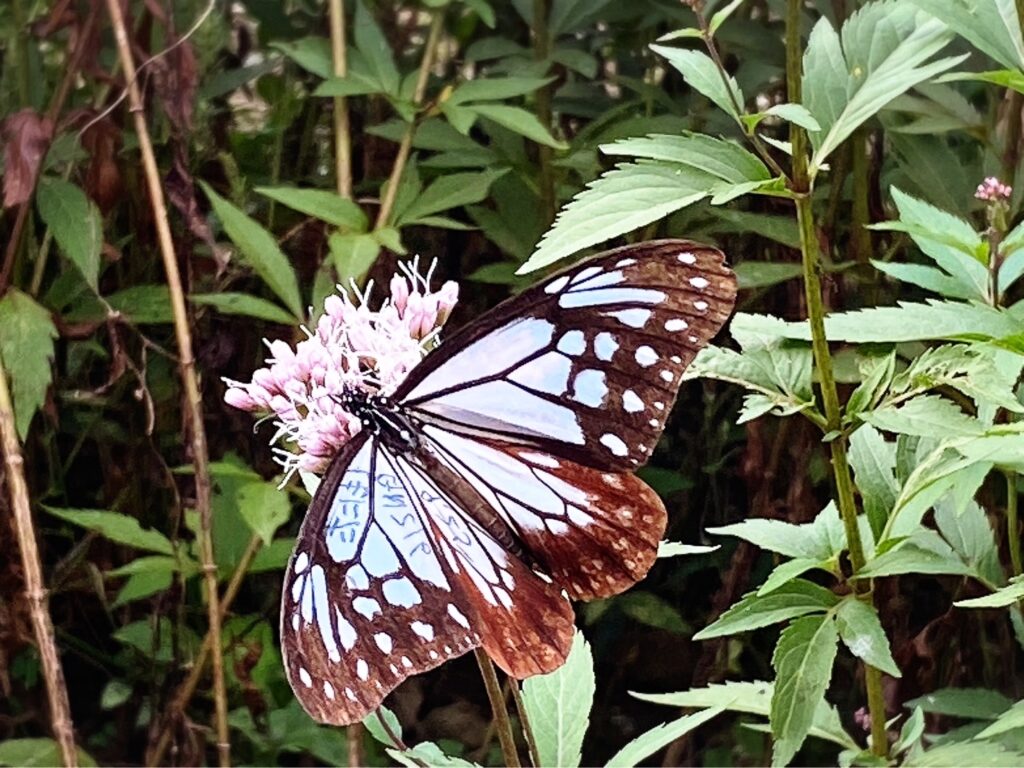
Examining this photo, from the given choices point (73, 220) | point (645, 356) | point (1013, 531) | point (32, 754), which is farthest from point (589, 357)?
point (32, 754)

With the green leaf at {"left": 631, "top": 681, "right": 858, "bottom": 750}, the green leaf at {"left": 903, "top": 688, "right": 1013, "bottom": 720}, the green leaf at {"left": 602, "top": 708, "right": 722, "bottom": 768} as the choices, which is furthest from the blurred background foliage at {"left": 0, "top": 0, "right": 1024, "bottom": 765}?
the green leaf at {"left": 602, "top": 708, "right": 722, "bottom": 768}

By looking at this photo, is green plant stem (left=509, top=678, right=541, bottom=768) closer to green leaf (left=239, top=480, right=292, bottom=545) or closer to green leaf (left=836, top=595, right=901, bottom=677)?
green leaf (left=836, top=595, right=901, bottom=677)

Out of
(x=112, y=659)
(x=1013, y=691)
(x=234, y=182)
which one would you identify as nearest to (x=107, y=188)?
(x=234, y=182)

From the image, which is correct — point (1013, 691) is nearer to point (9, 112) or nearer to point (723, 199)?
point (723, 199)

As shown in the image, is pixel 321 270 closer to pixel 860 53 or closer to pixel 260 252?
pixel 260 252

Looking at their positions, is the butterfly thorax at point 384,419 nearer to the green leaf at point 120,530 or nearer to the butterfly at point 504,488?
the butterfly at point 504,488
